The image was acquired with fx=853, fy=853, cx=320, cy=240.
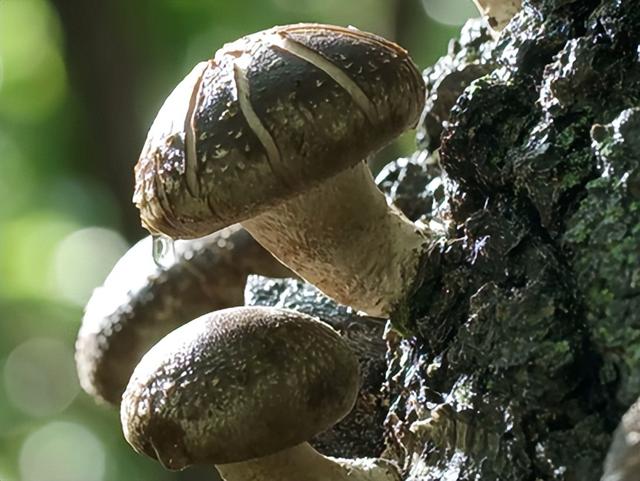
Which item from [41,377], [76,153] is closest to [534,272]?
[76,153]

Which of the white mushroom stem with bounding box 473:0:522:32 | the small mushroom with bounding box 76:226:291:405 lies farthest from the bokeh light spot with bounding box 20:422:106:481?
the white mushroom stem with bounding box 473:0:522:32

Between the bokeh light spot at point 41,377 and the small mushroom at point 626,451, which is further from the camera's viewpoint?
the bokeh light spot at point 41,377

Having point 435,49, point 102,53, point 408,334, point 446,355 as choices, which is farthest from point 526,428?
point 435,49

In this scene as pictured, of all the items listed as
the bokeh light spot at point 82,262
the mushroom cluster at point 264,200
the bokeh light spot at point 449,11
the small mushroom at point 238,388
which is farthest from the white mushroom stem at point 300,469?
the bokeh light spot at point 82,262

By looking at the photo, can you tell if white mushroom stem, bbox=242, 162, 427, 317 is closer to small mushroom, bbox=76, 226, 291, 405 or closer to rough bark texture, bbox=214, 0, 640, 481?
rough bark texture, bbox=214, 0, 640, 481

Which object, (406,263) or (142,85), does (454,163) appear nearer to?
(406,263)

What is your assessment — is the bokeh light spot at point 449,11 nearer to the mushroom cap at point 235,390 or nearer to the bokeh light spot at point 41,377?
the bokeh light spot at point 41,377
